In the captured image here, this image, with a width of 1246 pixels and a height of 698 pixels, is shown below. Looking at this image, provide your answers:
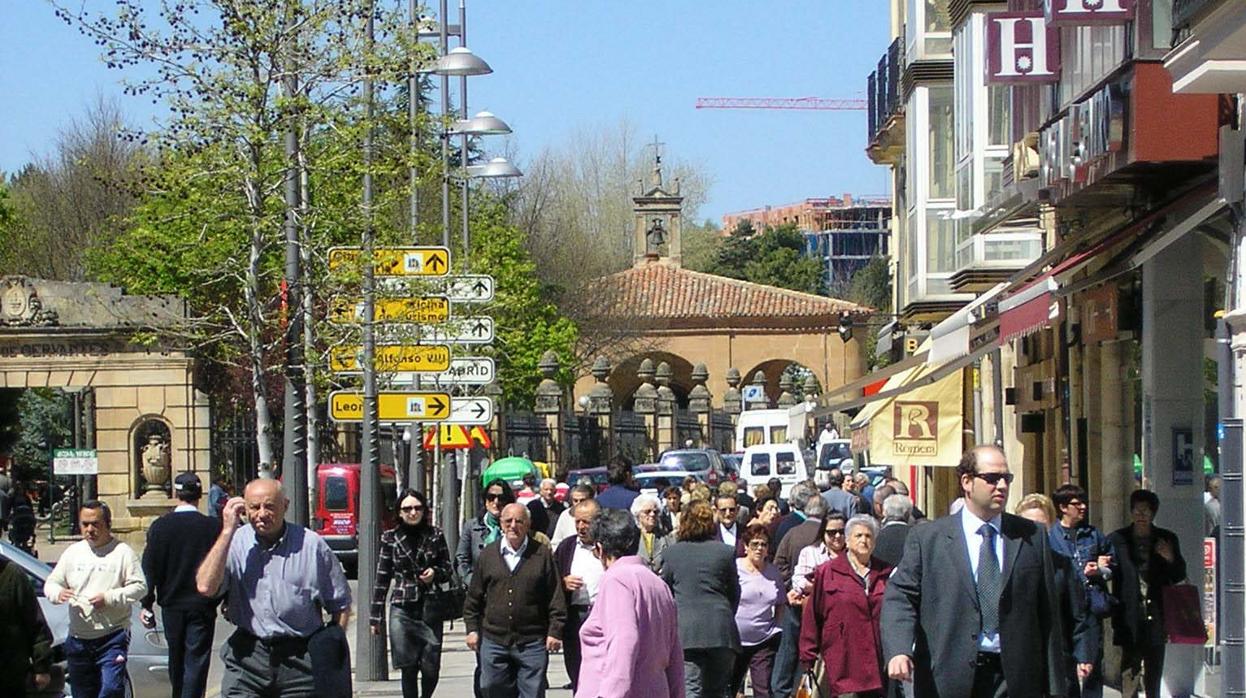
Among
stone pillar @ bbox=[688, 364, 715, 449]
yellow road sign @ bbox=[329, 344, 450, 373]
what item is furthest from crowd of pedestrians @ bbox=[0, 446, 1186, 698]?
stone pillar @ bbox=[688, 364, 715, 449]

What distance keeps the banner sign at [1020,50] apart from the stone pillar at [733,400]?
54163mm

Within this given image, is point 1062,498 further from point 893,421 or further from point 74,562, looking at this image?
point 893,421

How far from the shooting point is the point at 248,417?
4269cm

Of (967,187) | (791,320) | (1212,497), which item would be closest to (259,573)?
(1212,497)

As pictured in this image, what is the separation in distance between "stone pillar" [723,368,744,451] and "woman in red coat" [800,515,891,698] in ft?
200

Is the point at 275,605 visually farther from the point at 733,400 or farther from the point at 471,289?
the point at 733,400

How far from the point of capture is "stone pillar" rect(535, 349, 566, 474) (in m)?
58.3

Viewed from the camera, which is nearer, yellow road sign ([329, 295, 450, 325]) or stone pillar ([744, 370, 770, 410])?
yellow road sign ([329, 295, 450, 325])

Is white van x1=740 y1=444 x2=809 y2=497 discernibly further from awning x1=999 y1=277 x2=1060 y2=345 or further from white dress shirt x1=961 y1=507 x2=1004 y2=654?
white dress shirt x1=961 y1=507 x2=1004 y2=654

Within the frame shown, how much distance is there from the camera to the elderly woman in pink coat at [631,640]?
9070 mm

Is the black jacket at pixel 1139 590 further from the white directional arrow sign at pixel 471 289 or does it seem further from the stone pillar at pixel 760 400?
the stone pillar at pixel 760 400

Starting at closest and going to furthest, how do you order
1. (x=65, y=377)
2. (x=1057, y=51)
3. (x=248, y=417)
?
(x=1057, y=51) < (x=65, y=377) < (x=248, y=417)

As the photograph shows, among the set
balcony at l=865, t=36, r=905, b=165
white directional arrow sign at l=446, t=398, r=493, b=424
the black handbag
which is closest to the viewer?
the black handbag

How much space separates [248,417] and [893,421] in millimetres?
19818
